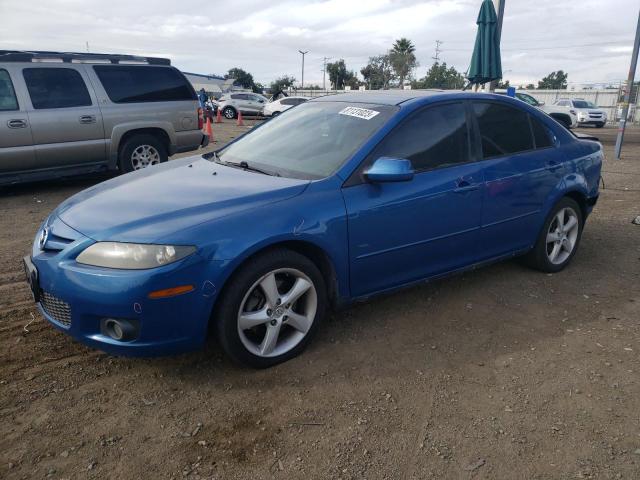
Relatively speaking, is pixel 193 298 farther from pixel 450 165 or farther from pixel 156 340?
pixel 450 165

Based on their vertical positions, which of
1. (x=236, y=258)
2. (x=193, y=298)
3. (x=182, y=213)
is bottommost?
(x=193, y=298)

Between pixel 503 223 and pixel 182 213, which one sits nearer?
pixel 182 213

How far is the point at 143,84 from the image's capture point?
8234 millimetres

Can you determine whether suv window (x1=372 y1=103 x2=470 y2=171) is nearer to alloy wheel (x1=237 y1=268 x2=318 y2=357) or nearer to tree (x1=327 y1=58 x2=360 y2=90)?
alloy wheel (x1=237 y1=268 x2=318 y2=357)

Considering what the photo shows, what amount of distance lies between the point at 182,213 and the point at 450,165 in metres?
1.95

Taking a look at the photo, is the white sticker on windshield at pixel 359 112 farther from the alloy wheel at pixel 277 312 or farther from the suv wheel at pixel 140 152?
the suv wheel at pixel 140 152

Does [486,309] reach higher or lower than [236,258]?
lower

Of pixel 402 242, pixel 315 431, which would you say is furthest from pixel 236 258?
pixel 402 242

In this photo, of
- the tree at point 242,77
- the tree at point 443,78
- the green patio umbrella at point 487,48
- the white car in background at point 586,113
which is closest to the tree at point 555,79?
the tree at point 443,78

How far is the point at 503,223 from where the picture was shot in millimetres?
4113

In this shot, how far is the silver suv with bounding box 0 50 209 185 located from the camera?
23.1ft

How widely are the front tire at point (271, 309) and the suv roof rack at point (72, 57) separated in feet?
20.2

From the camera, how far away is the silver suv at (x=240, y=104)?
30.5 metres

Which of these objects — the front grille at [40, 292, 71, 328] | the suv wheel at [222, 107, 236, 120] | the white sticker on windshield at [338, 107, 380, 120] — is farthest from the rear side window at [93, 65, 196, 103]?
the suv wheel at [222, 107, 236, 120]
